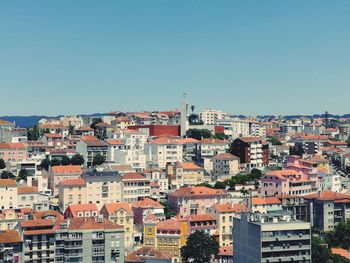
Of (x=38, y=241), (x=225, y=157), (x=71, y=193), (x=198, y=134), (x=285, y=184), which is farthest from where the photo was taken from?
(x=198, y=134)

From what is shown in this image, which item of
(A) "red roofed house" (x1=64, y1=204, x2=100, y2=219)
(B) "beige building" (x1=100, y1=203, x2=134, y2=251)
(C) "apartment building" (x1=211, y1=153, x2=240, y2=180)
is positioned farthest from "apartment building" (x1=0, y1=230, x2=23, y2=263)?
(C) "apartment building" (x1=211, y1=153, x2=240, y2=180)

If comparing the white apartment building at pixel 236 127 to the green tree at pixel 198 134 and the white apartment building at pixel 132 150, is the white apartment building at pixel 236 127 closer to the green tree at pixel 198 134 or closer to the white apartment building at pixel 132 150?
the green tree at pixel 198 134

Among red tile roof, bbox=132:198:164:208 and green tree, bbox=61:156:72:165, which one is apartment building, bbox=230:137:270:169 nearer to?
green tree, bbox=61:156:72:165

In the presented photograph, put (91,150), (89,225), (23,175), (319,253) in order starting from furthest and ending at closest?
1. (91,150)
2. (23,175)
3. (319,253)
4. (89,225)

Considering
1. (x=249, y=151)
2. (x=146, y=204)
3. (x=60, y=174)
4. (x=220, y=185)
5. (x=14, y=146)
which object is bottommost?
(x=146, y=204)

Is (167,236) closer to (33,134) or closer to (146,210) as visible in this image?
(146,210)

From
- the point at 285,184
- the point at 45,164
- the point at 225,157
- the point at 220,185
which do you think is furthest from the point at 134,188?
the point at 225,157
